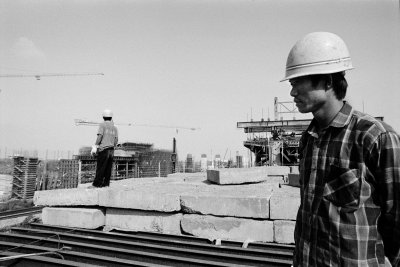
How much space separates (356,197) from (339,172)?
6.5 inches

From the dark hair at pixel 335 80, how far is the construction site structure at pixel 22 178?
70.2 ft

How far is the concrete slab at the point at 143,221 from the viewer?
5.37 meters

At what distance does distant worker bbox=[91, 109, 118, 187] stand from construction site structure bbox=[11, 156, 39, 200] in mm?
15683

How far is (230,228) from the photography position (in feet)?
16.1

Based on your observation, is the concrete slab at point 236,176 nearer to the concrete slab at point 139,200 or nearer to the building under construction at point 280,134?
the concrete slab at point 139,200

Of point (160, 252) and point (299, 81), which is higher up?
point (299, 81)

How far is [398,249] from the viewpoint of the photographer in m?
1.58

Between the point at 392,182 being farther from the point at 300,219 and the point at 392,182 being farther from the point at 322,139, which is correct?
the point at 300,219

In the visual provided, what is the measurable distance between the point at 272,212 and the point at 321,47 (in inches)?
136

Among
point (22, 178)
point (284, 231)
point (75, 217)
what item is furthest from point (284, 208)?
point (22, 178)

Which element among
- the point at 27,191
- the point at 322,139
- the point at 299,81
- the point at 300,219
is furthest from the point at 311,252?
the point at 27,191

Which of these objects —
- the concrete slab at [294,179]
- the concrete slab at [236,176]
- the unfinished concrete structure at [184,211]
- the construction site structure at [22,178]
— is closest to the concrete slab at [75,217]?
the unfinished concrete structure at [184,211]

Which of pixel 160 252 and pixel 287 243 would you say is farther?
pixel 287 243

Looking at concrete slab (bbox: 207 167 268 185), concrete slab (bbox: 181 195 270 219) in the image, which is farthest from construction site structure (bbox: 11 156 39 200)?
concrete slab (bbox: 181 195 270 219)
